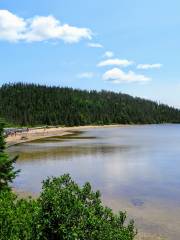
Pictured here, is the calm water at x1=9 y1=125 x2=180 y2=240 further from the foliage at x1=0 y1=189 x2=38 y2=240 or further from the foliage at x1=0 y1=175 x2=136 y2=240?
the foliage at x1=0 y1=175 x2=136 y2=240

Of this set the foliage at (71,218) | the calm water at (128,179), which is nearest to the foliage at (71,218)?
the foliage at (71,218)

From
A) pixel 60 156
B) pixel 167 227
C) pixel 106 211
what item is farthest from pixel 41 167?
pixel 106 211

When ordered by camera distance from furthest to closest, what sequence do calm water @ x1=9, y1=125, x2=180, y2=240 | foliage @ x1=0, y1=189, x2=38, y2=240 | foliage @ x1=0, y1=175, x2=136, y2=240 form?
calm water @ x1=9, y1=125, x2=180, y2=240
foliage @ x1=0, y1=189, x2=38, y2=240
foliage @ x1=0, y1=175, x2=136, y2=240

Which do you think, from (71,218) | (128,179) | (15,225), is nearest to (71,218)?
(71,218)

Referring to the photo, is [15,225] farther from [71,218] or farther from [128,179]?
[128,179]

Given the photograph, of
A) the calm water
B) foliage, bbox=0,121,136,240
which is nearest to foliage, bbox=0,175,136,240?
foliage, bbox=0,121,136,240

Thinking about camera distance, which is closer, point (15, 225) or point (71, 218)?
point (71, 218)

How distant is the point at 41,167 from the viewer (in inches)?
2594

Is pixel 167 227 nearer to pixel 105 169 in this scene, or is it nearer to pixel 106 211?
pixel 106 211

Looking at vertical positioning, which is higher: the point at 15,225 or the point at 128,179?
the point at 15,225

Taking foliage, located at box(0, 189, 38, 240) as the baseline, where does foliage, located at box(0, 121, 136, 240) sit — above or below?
above

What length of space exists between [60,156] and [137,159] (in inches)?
556

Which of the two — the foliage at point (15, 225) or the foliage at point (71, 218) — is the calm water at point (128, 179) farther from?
the foliage at point (71, 218)

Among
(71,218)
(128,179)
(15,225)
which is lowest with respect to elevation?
(128,179)
